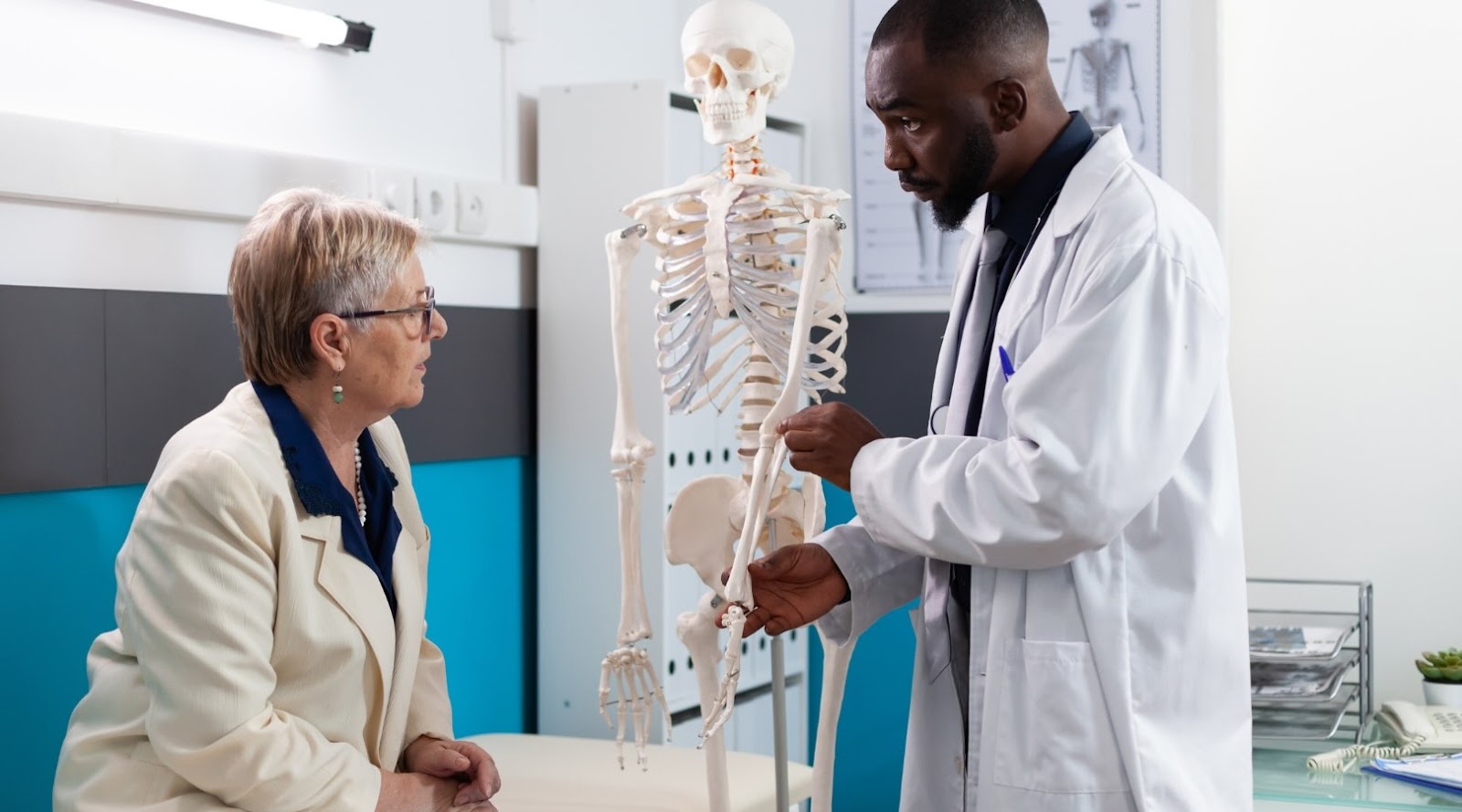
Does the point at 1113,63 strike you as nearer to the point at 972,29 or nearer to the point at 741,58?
the point at 741,58

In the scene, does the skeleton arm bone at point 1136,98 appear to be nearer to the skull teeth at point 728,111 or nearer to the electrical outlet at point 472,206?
the skull teeth at point 728,111

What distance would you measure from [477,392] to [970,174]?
1.62m

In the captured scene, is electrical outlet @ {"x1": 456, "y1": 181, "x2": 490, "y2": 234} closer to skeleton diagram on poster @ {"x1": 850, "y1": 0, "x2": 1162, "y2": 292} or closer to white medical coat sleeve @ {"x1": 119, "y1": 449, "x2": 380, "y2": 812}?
skeleton diagram on poster @ {"x1": 850, "y1": 0, "x2": 1162, "y2": 292}

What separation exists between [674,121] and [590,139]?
0.62 ft

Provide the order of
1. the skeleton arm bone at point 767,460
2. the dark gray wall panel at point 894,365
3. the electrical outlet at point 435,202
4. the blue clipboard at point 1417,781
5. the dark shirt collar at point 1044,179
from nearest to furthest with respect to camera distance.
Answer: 1. the dark shirt collar at point 1044,179
2. the skeleton arm bone at point 767,460
3. the blue clipboard at point 1417,781
4. the electrical outlet at point 435,202
5. the dark gray wall panel at point 894,365

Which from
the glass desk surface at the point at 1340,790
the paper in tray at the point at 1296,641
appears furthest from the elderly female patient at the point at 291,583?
the paper in tray at the point at 1296,641

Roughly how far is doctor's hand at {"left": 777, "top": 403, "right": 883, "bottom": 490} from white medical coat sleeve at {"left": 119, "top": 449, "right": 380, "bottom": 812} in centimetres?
61

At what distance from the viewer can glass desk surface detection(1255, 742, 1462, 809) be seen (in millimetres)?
2160

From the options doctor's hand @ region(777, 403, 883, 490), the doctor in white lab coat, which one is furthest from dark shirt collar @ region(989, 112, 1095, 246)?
doctor's hand @ region(777, 403, 883, 490)

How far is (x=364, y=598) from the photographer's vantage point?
67.1 inches

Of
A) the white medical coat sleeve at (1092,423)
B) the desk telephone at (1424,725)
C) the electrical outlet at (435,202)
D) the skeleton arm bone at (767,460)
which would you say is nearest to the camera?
the white medical coat sleeve at (1092,423)

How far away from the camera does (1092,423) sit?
1.43m

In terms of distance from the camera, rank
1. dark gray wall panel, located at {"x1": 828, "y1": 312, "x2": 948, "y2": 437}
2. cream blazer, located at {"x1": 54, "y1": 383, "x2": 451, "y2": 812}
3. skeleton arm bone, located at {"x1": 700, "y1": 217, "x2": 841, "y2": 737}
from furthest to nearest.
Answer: dark gray wall panel, located at {"x1": 828, "y1": 312, "x2": 948, "y2": 437}
skeleton arm bone, located at {"x1": 700, "y1": 217, "x2": 841, "y2": 737}
cream blazer, located at {"x1": 54, "y1": 383, "x2": 451, "y2": 812}

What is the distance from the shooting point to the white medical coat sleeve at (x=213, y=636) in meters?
1.53
